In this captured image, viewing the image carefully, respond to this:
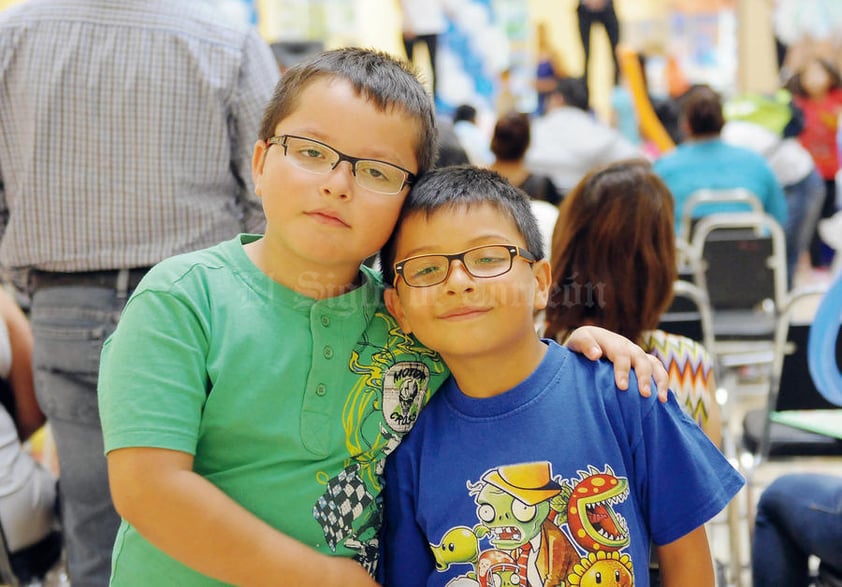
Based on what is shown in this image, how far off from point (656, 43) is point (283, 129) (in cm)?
842

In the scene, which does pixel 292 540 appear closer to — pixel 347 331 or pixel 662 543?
pixel 347 331

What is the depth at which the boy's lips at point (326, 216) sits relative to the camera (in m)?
1.05

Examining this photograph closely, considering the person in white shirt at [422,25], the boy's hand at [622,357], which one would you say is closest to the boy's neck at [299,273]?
the boy's hand at [622,357]

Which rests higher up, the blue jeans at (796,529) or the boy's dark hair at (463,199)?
the boy's dark hair at (463,199)

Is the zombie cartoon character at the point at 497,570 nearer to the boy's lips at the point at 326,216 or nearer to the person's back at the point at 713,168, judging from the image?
the boy's lips at the point at 326,216

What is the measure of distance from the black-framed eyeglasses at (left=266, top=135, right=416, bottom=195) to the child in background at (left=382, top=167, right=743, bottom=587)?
0.18 feet

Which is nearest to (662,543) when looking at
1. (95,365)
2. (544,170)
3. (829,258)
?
(95,365)

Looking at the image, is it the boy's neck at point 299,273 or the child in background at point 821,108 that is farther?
the child in background at point 821,108

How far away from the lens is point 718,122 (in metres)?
4.24

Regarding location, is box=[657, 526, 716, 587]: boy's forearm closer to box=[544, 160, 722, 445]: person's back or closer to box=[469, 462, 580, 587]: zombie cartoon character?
box=[469, 462, 580, 587]: zombie cartoon character

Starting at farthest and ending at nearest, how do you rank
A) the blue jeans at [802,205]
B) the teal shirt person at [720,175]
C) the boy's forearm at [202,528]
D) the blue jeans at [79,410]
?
the blue jeans at [802,205], the teal shirt person at [720,175], the blue jeans at [79,410], the boy's forearm at [202,528]

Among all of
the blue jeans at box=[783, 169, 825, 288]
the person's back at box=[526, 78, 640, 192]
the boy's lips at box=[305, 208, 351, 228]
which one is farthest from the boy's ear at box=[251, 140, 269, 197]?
the blue jeans at box=[783, 169, 825, 288]

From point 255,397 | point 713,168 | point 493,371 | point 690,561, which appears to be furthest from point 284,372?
point 713,168

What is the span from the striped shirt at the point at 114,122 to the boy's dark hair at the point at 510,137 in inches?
87.5
